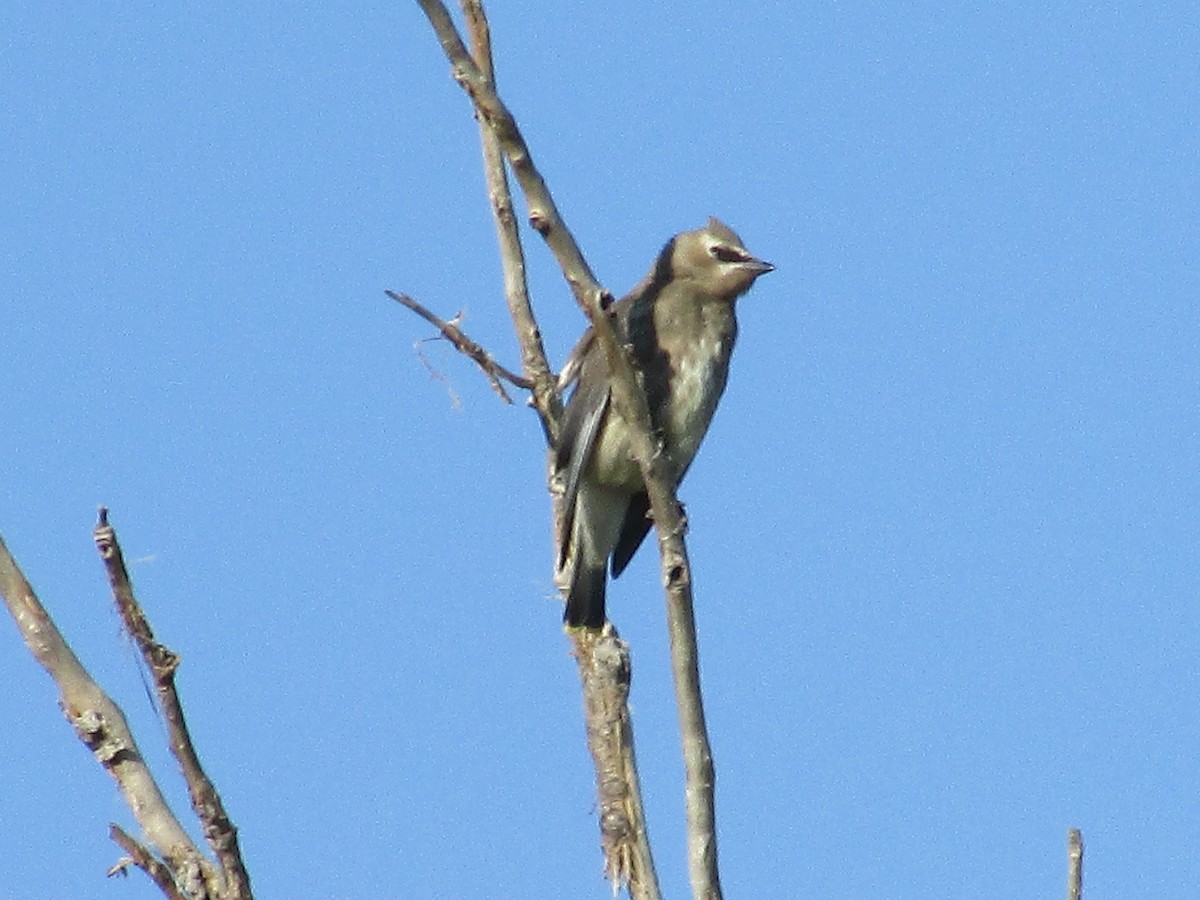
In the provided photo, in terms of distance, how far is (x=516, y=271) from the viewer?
532cm

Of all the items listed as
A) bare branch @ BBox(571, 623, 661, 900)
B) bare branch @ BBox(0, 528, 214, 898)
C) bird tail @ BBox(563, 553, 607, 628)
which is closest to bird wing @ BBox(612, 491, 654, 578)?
bird tail @ BBox(563, 553, 607, 628)

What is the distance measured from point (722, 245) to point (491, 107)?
12.5ft

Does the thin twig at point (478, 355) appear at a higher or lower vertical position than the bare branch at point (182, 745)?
higher

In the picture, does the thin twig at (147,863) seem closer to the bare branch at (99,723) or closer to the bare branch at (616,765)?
the bare branch at (99,723)

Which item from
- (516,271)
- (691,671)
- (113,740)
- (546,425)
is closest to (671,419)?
(546,425)

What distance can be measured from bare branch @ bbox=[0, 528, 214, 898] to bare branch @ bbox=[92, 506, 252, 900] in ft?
0.24

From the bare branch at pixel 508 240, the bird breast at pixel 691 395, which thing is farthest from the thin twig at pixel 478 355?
the bird breast at pixel 691 395

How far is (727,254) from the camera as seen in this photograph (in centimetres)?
769

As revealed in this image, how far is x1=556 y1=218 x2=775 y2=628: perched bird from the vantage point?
7.05 m

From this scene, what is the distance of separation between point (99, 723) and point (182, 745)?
0.22 meters

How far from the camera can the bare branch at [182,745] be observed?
2.83m

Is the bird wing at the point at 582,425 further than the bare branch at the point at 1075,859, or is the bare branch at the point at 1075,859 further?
the bird wing at the point at 582,425

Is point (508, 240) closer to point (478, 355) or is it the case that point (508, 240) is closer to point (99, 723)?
point (478, 355)

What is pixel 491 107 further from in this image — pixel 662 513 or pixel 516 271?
pixel 516 271
